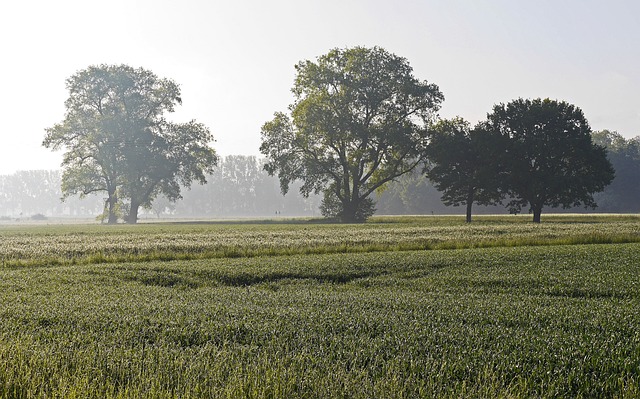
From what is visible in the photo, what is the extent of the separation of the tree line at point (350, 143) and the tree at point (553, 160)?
14cm

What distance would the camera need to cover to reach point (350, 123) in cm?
7119

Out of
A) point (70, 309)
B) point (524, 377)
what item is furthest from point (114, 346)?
point (524, 377)

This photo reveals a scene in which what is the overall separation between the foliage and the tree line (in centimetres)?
5001

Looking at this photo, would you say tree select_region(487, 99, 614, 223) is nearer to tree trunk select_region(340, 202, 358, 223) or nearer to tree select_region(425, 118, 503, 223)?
tree select_region(425, 118, 503, 223)

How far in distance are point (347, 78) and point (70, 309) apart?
64.2 meters

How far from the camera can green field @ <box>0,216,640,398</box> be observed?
764cm

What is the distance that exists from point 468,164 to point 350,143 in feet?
55.7

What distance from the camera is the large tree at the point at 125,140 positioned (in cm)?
7831

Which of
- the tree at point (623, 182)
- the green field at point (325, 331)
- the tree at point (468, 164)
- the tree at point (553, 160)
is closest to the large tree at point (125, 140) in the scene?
the tree at point (468, 164)

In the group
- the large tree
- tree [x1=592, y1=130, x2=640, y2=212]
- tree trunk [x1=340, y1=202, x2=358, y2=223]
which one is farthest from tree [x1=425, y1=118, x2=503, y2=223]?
tree [x1=592, y1=130, x2=640, y2=212]

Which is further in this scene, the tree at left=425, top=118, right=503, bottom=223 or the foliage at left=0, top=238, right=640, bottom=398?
the tree at left=425, top=118, right=503, bottom=223

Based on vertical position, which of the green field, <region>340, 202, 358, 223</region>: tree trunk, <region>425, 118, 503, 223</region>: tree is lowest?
the green field

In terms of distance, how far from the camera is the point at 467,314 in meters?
12.5

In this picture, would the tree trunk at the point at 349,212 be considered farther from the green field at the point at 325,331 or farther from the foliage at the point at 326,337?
the foliage at the point at 326,337
